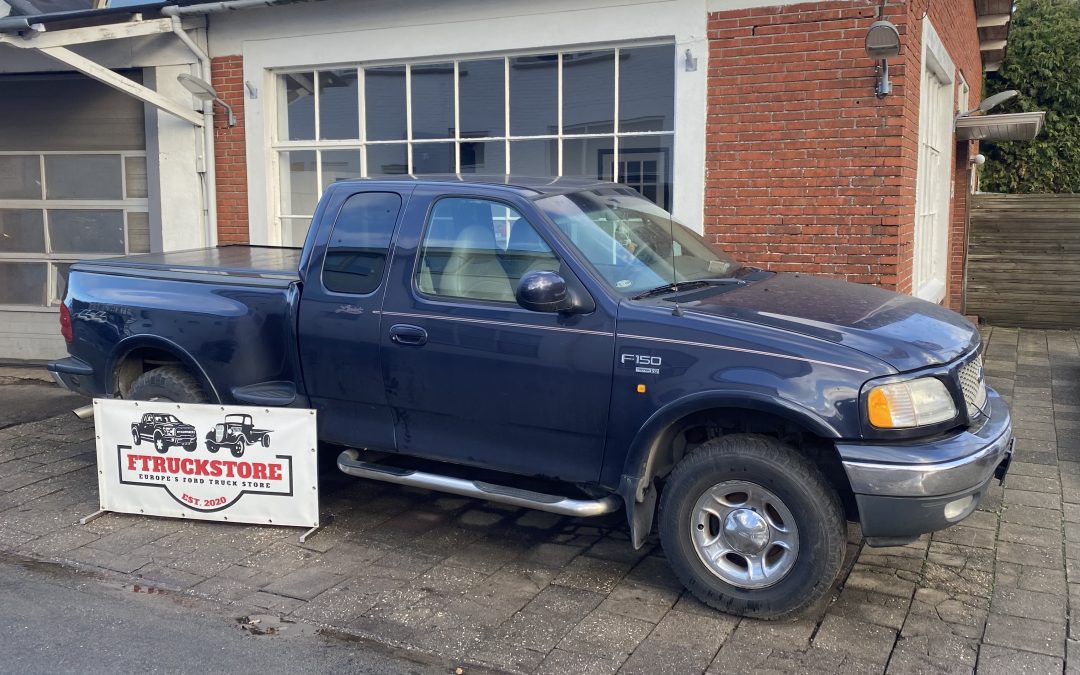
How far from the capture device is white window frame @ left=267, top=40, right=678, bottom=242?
844cm

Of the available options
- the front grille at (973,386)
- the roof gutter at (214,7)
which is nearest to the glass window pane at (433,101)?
the roof gutter at (214,7)

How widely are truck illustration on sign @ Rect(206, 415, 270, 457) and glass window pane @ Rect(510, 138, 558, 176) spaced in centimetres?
402

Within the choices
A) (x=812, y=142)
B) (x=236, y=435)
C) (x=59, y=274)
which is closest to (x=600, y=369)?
(x=236, y=435)

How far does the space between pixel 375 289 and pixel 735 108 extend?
12.7 ft

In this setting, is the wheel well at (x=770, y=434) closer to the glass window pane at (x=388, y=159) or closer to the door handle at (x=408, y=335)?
the door handle at (x=408, y=335)

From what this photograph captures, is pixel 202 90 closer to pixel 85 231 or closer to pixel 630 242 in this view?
pixel 85 231

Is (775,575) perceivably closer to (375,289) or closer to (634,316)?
(634,316)

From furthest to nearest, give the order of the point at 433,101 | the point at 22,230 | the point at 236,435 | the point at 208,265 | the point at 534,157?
the point at 22,230 → the point at 433,101 → the point at 534,157 → the point at 208,265 → the point at 236,435

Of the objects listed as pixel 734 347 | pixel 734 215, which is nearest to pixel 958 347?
pixel 734 347

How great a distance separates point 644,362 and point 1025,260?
10.7 metres

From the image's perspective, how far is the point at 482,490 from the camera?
4.97 meters

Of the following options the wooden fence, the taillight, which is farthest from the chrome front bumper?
the wooden fence

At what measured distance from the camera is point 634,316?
4.57m

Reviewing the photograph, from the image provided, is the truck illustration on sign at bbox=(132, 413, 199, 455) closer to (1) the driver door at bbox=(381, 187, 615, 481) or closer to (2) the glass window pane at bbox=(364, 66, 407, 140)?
(1) the driver door at bbox=(381, 187, 615, 481)
